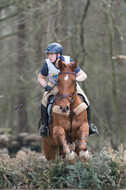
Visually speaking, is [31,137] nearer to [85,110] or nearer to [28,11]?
[28,11]

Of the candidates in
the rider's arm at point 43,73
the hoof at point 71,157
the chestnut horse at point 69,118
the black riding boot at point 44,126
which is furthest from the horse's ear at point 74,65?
the hoof at point 71,157

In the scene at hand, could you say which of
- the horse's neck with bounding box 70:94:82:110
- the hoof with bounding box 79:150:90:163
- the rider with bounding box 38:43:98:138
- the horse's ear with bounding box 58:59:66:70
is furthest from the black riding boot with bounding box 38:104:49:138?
the horse's ear with bounding box 58:59:66:70

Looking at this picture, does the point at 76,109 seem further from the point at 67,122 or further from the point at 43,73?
the point at 43,73

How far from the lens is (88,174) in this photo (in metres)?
5.93

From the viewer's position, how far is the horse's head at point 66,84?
18.0 feet

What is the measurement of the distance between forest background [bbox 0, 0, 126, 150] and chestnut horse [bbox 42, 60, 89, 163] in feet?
7.21

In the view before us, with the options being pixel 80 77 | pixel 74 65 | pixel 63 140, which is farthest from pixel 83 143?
pixel 74 65

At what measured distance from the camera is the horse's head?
216 inches

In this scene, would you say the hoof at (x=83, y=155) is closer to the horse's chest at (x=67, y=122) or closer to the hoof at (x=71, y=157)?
the hoof at (x=71, y=157)

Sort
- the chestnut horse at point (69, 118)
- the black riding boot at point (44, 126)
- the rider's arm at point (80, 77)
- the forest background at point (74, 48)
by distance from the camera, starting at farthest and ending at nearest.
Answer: the forest background at point (74, 48)
the black riding boot at point (44, 126)
the rider's arm at point (80, 77)
the chestnut horse at point (69, 118)

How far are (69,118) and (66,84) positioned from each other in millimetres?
634

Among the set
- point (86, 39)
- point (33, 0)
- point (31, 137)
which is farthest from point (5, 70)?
point (33, 0)

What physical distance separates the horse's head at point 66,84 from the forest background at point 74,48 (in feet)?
7.74

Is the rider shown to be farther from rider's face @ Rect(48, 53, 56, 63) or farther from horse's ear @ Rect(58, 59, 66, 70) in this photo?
horse's ear @ Rect(58, 59, 66, 70)
